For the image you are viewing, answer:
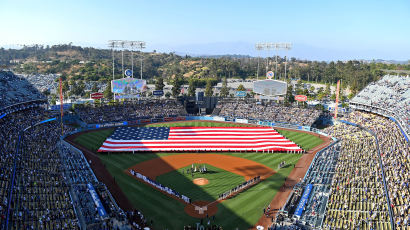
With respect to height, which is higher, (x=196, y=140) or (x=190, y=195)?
(x=196, y=140)

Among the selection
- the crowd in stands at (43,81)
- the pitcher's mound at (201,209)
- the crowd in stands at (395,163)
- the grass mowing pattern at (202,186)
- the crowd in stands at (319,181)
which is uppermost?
the crowd in stands at (43,81)

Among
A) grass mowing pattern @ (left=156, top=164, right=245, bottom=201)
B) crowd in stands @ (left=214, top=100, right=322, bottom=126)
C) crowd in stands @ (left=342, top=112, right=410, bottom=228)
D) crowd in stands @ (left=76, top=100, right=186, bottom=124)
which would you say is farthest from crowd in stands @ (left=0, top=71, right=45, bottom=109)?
crowd in stands @ (left=342, top=112, right=410, bottom=228)

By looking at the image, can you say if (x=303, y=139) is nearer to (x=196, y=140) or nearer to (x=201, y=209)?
(x=196, y=140)

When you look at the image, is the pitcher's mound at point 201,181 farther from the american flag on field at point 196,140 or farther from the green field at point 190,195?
the american flag on field at point 196,140

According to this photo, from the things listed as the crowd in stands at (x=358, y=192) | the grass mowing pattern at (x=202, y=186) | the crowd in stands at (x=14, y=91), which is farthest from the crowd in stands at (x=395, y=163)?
the crowd in stands at (x=14, y=91)

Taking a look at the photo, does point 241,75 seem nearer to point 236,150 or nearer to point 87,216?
point 236,150

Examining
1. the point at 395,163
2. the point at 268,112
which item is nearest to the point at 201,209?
the point at 395,163

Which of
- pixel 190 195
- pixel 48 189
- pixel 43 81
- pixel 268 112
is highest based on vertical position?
pixel 43 81
